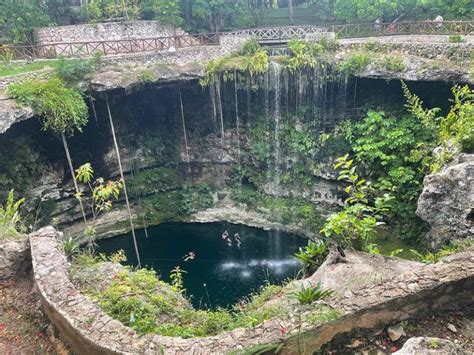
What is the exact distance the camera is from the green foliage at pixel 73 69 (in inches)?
600

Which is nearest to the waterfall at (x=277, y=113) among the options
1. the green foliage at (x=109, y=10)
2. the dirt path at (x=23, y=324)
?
the green foliage at (x=109, y=10)

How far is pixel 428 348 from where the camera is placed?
4371 mm

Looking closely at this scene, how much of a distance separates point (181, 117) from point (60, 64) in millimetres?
6971

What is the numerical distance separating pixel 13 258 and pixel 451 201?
11.5 metres

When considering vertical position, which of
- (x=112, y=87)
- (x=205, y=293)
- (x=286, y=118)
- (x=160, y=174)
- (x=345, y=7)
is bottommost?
(x=205, y=293)

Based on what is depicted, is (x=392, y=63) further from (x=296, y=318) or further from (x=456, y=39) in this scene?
(x=296, y=318)

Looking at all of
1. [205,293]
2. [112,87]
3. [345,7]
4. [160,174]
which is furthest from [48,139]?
[345,7]

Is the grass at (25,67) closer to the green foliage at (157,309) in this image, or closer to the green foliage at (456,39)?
the green foliage at (157,309)

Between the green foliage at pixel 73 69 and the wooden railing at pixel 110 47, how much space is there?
1726 millimetres

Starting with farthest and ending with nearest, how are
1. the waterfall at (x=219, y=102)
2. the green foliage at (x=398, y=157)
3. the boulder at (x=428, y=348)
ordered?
1. the waterfall at (x=219, y=102)
2. the green foliage at (x=398, y=157)
3. the boulder at (x=428, y=348)

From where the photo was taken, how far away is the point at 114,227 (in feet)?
61.0

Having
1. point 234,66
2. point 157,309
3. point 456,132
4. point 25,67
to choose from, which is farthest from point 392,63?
point 25,67

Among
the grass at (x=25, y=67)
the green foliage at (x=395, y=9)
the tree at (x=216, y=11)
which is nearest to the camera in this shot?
the grass at (x=25, y=67)

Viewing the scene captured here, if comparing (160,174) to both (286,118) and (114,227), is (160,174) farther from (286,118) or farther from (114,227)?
(286,118)
